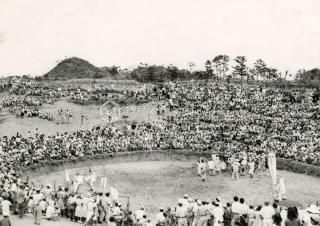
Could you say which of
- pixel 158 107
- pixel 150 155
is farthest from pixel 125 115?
pixel 150 155

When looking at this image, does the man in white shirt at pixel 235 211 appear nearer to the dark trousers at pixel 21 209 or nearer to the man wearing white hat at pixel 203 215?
the man wearing white hat at pixel 203 215

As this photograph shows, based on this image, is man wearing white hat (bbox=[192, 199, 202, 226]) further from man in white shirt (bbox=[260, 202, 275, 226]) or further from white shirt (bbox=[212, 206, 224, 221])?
man in white shirt (bbox=[260, 202, 275, 226])

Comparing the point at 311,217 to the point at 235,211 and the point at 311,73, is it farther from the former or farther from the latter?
the point at 311,73

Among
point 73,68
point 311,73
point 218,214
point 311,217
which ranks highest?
point 73,68

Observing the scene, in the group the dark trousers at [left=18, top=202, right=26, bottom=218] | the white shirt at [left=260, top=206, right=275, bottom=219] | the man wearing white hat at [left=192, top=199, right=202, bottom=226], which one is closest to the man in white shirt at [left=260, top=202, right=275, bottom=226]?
the white shirt at [left=260, top=206, right=275, bottom=219]

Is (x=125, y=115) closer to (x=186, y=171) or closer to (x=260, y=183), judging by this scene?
(x=186, y=171)

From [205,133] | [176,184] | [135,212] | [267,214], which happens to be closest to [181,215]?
[135,212]

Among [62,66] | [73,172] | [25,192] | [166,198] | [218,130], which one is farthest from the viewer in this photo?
[62,66]
